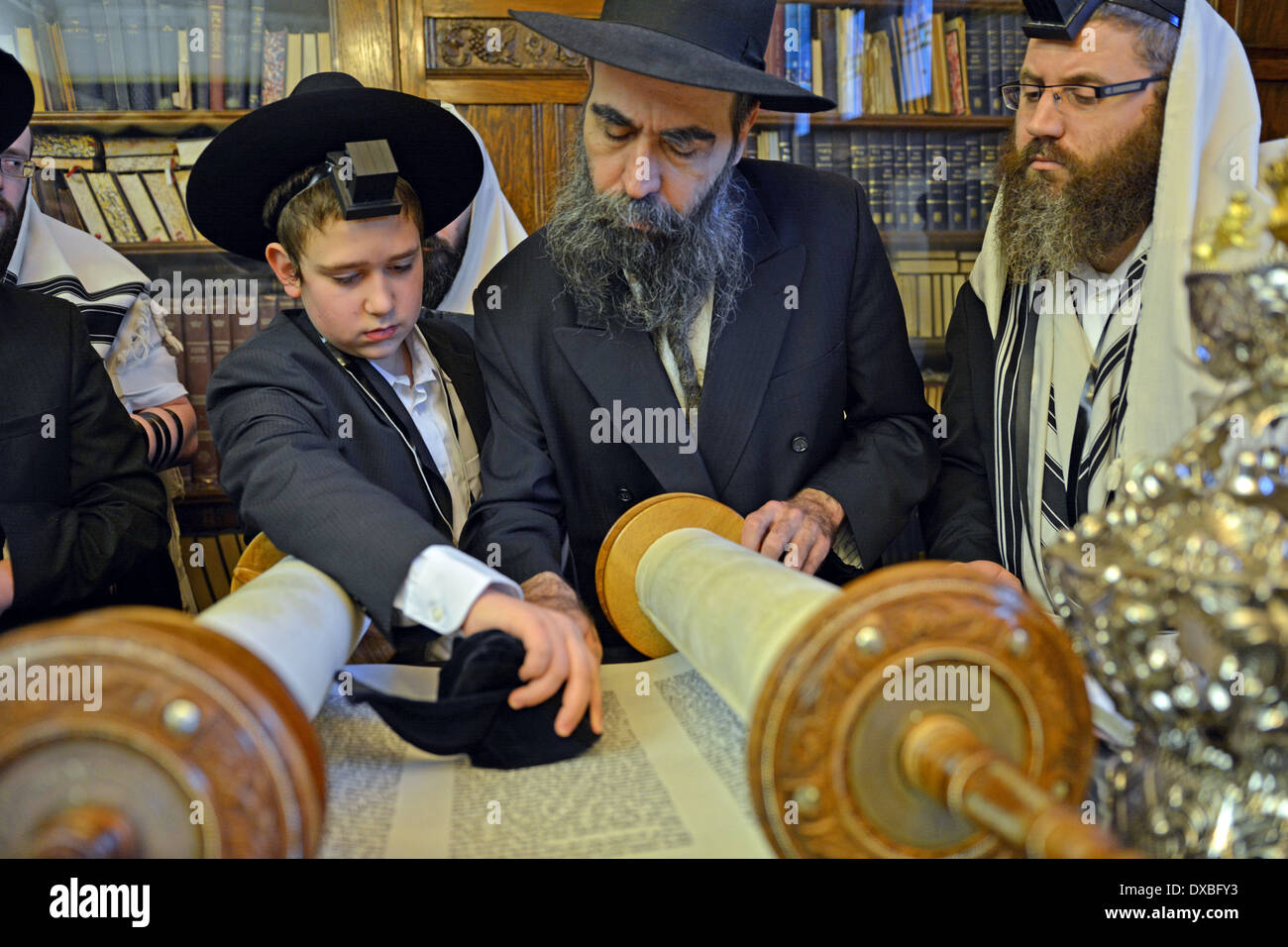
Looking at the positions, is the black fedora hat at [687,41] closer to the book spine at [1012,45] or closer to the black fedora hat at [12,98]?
the black fedora hat at [12,98]

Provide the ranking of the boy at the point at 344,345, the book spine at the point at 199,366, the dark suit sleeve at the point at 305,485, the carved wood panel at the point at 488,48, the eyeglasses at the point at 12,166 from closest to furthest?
the dark suit sleeve at the point at 305,485 < the boy at the point at 344,345 < the eyeglasses at the point at 12,166 < the carved wood panel at the point at 488,48 < the book spine at the point at 199,366

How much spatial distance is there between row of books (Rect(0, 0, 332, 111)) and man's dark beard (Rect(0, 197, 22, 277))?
123 cm

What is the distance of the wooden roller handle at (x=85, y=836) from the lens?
625mm

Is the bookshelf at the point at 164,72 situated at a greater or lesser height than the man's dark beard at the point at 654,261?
greater

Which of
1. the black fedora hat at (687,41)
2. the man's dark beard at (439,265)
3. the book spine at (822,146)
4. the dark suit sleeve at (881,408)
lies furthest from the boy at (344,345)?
the book spine at (822,146)

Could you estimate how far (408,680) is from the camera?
1213 millimetres

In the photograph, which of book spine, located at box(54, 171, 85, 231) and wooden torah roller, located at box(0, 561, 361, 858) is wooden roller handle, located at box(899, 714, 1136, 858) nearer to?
wooden torah roller, located at box(0, 561, 361, 858)

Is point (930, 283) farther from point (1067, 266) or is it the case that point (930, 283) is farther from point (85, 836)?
point (85, 836)

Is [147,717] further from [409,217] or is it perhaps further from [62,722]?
[409,217]

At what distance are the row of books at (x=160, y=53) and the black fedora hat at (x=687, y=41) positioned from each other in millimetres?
2255

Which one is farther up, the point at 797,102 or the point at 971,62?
the point at 971,62

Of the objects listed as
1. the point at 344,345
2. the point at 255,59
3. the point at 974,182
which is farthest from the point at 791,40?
the point at 344,345

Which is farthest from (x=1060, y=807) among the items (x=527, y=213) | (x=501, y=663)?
(x=527, y=213)

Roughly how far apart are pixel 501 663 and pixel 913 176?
3.29 metres
